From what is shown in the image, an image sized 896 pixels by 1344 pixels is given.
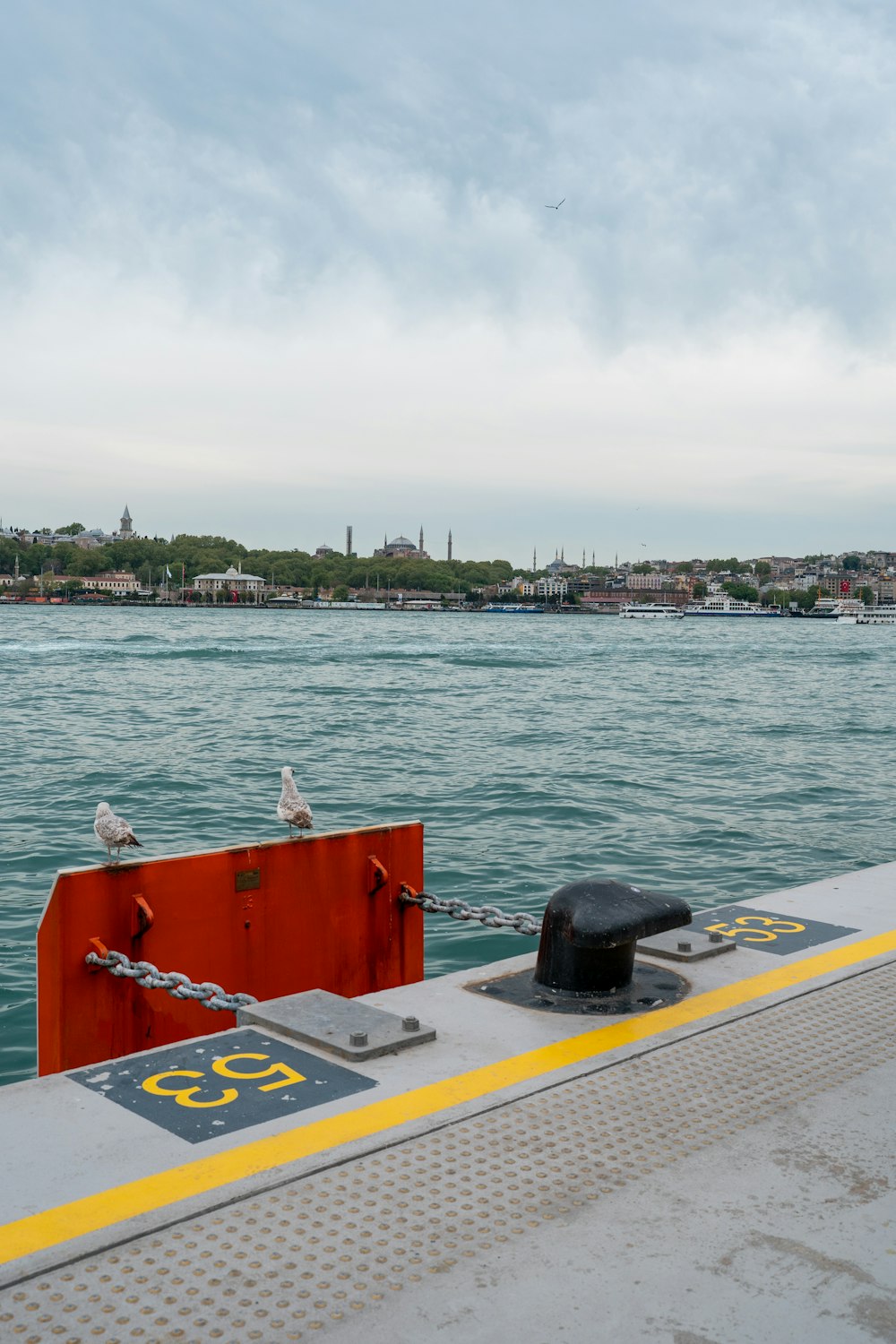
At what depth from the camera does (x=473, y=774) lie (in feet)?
68.8

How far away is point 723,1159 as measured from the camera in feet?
12.7

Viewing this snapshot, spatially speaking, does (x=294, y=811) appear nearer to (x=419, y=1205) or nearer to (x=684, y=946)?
(x=684, y=946)

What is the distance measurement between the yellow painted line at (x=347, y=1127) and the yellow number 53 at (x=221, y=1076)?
0.35 meters

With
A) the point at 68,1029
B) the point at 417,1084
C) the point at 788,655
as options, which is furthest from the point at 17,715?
the point at 788,655

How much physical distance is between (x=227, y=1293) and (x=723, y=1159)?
1.69m

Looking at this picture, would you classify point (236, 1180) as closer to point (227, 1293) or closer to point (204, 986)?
point (227, 1293)

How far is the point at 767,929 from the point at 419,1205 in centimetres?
357

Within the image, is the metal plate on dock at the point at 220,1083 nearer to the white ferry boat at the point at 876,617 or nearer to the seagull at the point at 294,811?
the seagull at the point at 294,811

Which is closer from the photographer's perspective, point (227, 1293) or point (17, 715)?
point (227, 1293)

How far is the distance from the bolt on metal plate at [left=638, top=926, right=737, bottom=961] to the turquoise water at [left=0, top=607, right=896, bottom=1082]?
3.94m

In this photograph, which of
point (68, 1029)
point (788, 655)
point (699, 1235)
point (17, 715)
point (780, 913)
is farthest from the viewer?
point (788, 655)

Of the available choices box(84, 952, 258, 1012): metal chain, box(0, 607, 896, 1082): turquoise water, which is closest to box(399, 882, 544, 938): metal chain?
box(84, 952, 258, 1012): metal chain

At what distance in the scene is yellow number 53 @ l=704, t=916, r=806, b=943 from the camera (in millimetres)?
6371

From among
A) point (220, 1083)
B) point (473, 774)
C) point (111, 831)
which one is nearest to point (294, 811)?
point (111, 831)
